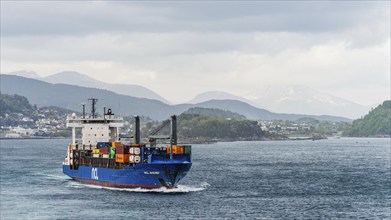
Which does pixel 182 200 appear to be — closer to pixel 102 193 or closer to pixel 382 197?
pixel 102 193

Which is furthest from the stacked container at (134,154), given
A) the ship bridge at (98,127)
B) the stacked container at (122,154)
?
the ship bridge at (98,127)

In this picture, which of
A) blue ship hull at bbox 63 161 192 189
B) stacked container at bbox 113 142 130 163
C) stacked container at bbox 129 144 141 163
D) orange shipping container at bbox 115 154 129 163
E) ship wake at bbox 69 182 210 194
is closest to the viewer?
blue ship hull at bbox 63 161 192 189

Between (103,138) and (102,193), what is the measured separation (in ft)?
93.4

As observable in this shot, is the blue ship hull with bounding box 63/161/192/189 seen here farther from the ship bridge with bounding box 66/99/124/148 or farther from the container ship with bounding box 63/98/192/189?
the ship bridge with bounding box 66/99/124/148

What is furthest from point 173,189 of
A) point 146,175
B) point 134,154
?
point 134,154

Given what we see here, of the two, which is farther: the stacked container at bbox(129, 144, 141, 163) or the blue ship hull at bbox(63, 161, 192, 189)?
the stacked container at bbox(129, 144, 141, 163)

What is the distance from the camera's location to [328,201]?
91.9 meters

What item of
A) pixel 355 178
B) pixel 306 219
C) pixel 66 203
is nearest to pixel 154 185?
pixel 66 203

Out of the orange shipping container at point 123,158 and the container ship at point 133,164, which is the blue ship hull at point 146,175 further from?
the orange shipping container at point 123,158

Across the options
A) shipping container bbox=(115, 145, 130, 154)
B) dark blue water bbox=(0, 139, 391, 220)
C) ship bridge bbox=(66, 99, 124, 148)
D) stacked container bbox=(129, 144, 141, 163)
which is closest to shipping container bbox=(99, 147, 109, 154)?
dark blue water bbox=(0, 139, 391, 220)

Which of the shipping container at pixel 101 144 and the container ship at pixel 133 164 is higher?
the shipping container at pixel 101 144

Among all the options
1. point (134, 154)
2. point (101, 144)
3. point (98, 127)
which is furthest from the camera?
point (98, 127)

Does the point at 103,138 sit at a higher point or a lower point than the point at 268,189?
higher

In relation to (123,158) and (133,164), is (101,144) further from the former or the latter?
(133,164)
